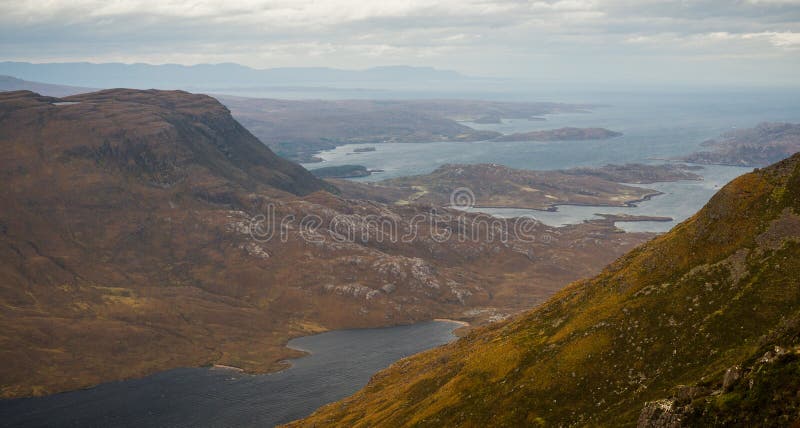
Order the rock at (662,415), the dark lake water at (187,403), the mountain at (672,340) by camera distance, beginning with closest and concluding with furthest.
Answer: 1. the rock at (662,415)
2. the mountain at (672,340)
3. the dark lake water at (187,403)

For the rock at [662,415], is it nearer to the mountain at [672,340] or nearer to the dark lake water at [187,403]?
the mountain at [672,340]

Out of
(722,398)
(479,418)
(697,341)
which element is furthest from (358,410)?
(722,398)

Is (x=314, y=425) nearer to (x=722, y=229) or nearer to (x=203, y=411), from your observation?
(x=203, y=411)

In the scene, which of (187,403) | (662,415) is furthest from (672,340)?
(187,403)

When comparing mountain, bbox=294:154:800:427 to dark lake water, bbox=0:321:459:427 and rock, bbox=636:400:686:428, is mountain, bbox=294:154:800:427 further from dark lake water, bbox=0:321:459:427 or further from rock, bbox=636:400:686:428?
dark lake water, bbox=0:321:459:427

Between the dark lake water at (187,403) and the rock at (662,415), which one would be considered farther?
the dark lake water at (187,403)

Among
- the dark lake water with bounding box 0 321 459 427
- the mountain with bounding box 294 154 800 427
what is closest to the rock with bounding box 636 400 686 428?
the mountain with bounding box 294 154 800 427

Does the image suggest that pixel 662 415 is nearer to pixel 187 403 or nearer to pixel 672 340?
pixel 672 340

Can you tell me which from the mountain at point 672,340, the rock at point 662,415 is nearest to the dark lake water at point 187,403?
the mountain at point 672,340
